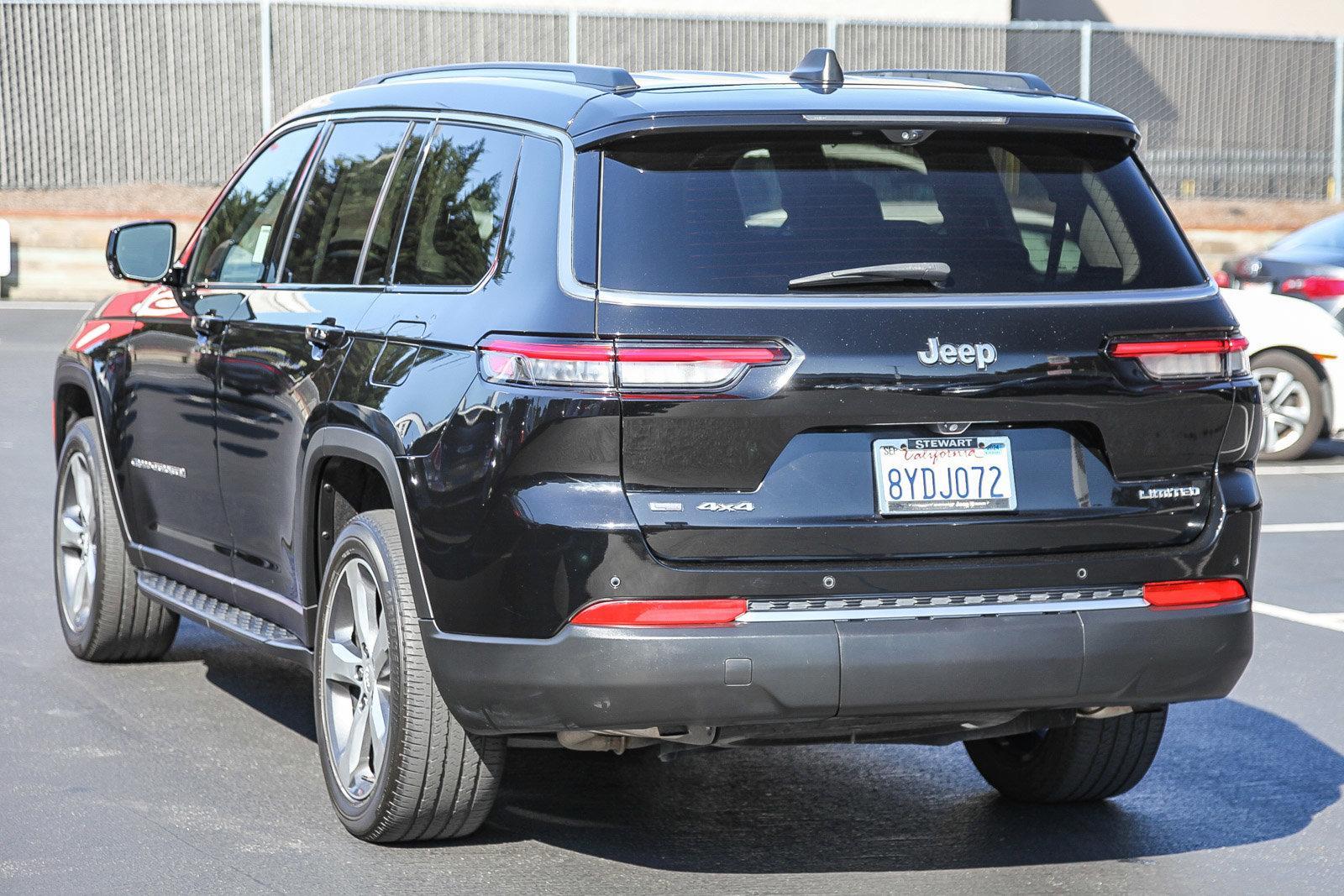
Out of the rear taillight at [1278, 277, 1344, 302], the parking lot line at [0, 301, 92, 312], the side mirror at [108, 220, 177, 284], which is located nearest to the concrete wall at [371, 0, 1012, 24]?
the parking lot line at [0, 301, 92, 312]

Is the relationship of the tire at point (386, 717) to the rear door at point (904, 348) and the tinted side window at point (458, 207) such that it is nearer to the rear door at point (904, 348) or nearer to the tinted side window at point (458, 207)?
the tinted side window at point (458, 207)

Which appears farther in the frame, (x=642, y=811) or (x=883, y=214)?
(x=642, y=811)

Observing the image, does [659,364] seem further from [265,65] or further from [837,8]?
[837,8]

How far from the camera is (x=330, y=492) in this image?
17.6 ft

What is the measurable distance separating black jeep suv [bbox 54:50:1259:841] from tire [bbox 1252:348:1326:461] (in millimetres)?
8446

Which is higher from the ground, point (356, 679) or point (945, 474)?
point (945, 474)

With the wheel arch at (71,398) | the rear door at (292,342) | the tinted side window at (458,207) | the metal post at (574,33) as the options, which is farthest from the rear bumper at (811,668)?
the metal post at (574,33)

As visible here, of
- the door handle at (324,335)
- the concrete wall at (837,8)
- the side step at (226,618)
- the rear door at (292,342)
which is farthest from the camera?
the concrete wall at (837,8)

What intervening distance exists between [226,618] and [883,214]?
8.53ft

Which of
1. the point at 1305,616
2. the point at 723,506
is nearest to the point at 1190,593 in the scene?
the point at 723,506

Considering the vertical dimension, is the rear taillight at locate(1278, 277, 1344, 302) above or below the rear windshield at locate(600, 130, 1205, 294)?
below

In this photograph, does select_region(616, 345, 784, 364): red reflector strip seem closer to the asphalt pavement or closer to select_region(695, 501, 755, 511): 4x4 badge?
select_region(695, 501, 755, 511): 4x4 badge

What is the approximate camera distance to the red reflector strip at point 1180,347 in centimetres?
455

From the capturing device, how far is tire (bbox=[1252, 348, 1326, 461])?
13.0 meters
